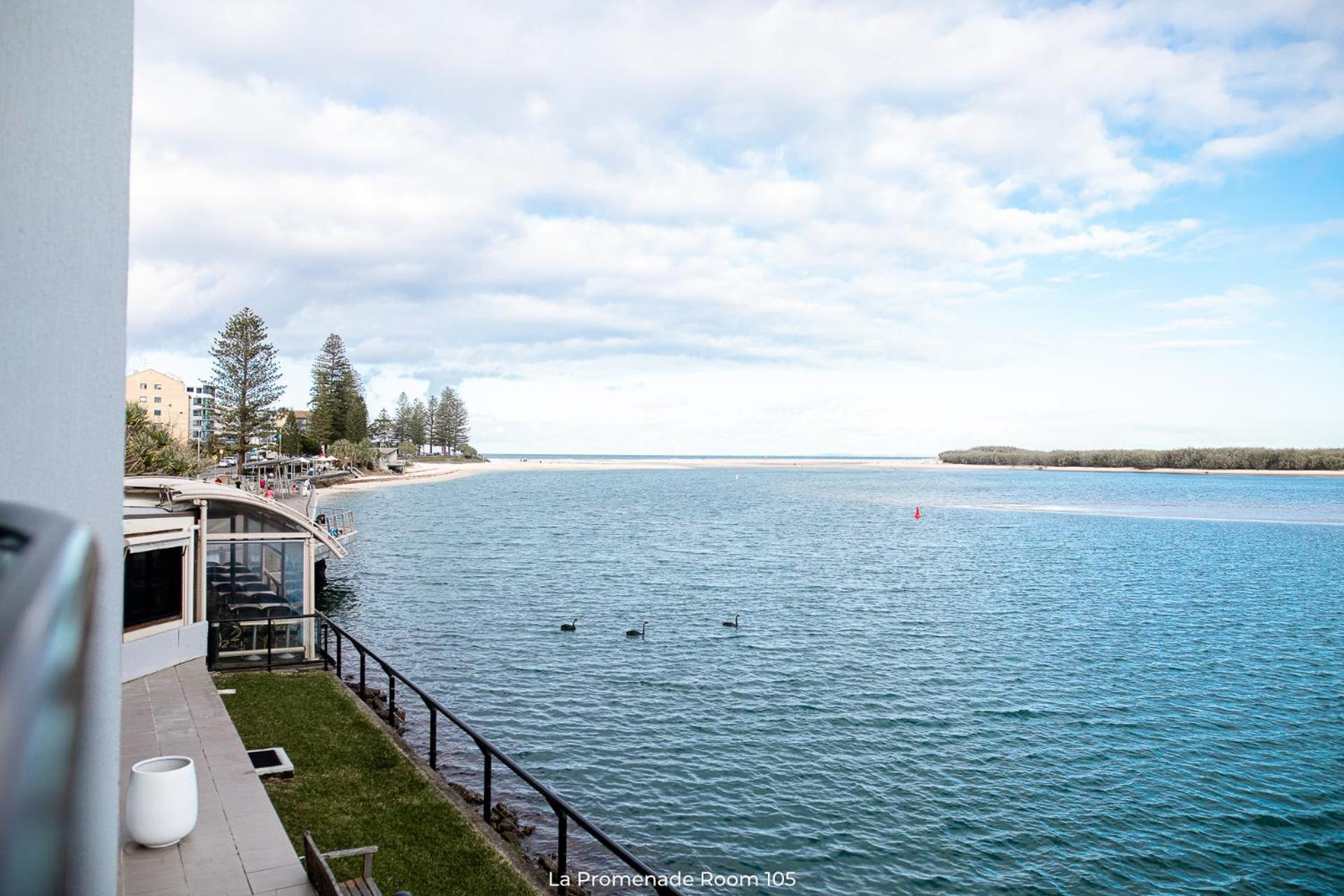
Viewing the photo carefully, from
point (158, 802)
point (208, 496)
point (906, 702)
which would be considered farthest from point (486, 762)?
point (906, 702)

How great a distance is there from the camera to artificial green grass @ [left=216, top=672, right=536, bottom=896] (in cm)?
992

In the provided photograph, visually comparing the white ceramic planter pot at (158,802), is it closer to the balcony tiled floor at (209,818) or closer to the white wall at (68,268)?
the balcony tiled floor at (209,818)

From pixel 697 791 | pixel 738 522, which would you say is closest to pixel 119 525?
pixel 697 791

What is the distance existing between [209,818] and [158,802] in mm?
1153

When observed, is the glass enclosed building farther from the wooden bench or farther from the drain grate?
the wooden bench

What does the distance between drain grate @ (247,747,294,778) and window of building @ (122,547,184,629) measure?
4178 millimetres

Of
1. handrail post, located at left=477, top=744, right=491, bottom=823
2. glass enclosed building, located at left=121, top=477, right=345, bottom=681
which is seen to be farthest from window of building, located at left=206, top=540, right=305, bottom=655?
handrail post, located at left=477, top=744, right=491, bottom=823

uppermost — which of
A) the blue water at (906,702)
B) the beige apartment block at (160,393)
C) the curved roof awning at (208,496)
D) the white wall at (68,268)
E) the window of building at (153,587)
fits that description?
the beige apartment block at (160,393)

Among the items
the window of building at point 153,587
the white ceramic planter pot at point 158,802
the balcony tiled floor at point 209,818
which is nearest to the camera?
the balcony tiled floor at point 209,818

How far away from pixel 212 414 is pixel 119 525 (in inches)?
3399

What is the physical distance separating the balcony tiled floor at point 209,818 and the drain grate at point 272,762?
0.26 meters

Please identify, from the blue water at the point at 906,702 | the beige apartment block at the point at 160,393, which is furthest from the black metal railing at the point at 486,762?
the beige apartment block at the point at 160,393

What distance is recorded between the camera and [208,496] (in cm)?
1786

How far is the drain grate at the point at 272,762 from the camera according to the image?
39.2 feet
